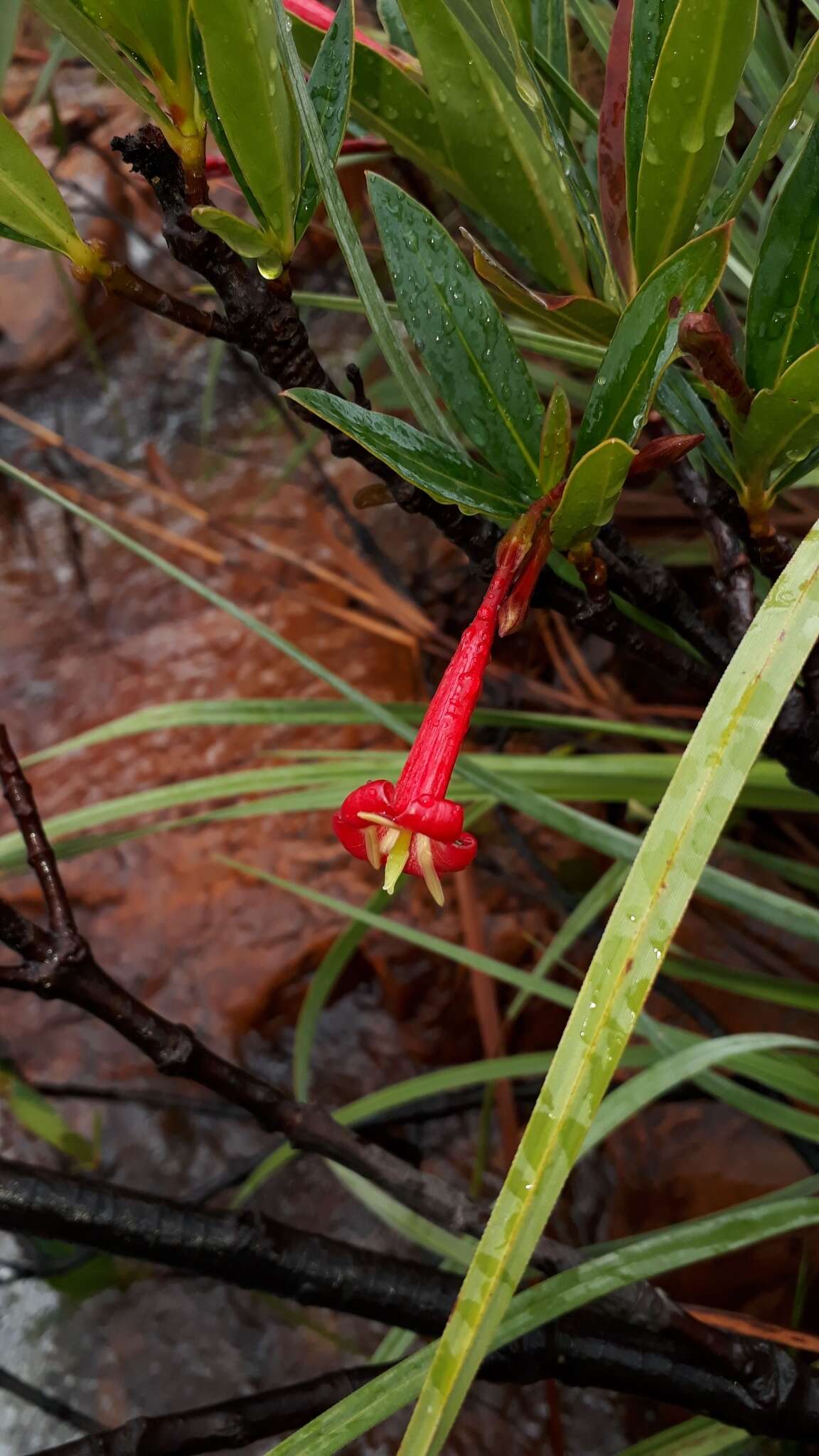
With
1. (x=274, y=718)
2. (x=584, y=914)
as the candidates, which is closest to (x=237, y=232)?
(x=274, y=718)

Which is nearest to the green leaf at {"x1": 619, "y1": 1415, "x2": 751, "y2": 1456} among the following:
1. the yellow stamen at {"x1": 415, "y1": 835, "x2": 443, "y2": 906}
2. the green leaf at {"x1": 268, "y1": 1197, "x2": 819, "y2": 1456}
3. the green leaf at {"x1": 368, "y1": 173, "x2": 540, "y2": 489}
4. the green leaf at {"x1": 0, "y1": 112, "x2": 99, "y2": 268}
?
the green leaf at {"x1": 268, "y1": 1197, "x2": 819, "y2": 1456}

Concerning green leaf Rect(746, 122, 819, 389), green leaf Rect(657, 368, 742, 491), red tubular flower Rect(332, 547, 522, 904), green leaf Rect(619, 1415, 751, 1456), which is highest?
green leaf Rect(746, 122, 819, 389)

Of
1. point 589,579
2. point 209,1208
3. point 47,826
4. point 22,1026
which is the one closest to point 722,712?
point 589,579

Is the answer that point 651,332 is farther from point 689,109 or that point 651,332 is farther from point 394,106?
point 394,106

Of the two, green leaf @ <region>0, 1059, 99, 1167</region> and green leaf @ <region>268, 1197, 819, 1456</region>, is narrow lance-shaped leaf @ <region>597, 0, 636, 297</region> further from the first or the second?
green leaf @ <region>0, 1059, 99, 1167</region>

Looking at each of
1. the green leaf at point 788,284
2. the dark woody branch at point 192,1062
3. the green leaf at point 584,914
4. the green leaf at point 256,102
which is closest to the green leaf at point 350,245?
the green leaf at point 256,102

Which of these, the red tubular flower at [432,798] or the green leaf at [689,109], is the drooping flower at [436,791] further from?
the green leaf at [689,109]
